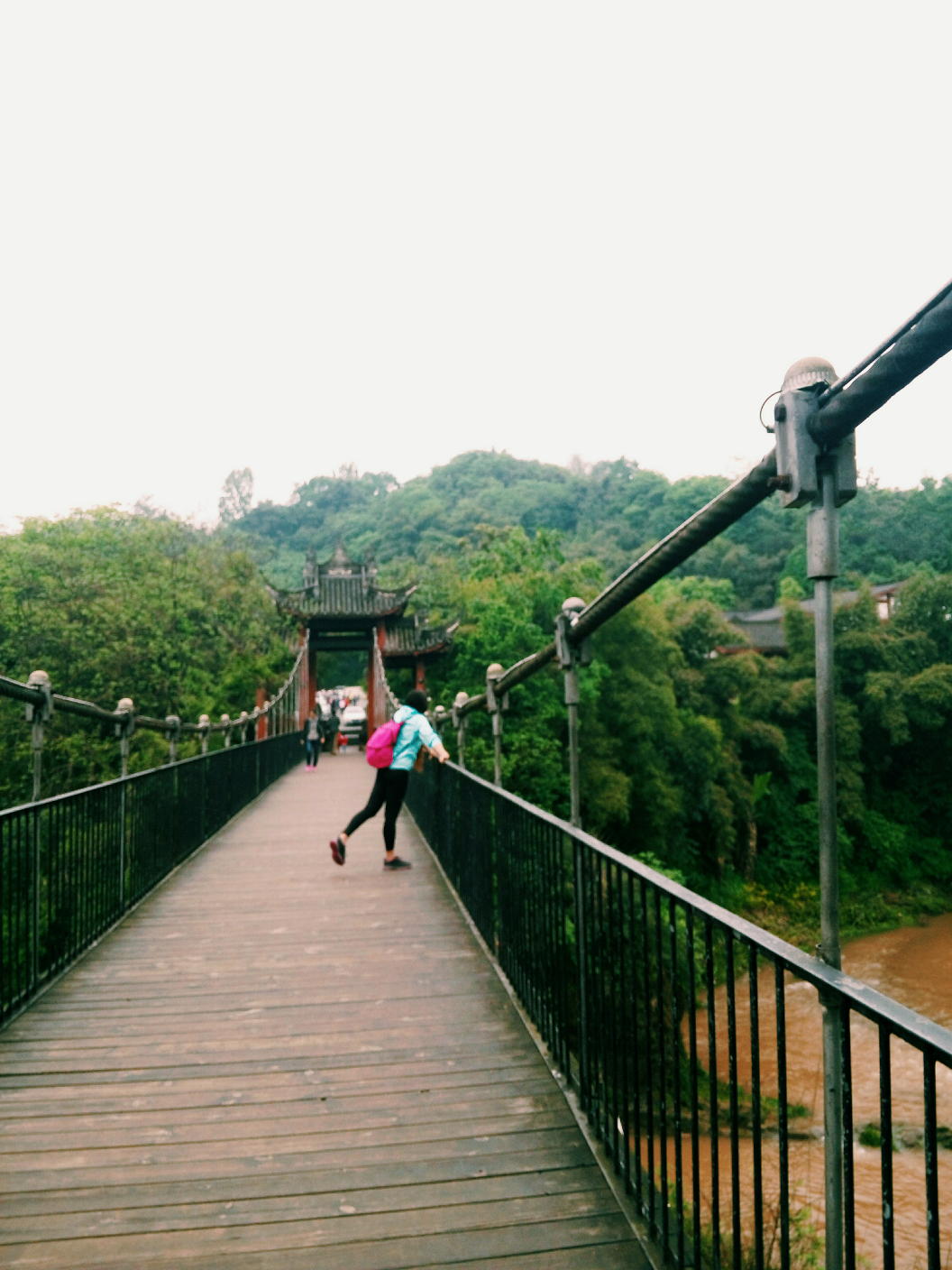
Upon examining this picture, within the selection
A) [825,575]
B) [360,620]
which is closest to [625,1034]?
[825,575]

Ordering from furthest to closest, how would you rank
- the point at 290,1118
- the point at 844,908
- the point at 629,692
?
the point at 844,908, the point at 629,692, the point at 290,1118

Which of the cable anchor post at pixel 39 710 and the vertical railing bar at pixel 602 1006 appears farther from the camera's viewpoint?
the cable anchor post at pixel 39 710

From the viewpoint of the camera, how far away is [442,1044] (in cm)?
317

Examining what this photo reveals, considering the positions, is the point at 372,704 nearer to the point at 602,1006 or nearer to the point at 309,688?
the point at 309,688

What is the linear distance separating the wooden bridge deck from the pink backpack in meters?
1.52

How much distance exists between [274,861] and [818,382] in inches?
246

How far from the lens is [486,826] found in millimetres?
4375

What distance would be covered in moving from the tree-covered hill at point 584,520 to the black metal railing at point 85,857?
22871mm

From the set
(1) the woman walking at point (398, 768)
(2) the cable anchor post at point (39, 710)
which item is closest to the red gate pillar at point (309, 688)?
(1) the woman walking at point (398, 768)

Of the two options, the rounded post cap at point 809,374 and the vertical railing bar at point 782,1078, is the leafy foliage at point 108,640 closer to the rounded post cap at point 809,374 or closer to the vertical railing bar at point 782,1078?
the vertical railing bar at point 782,1078

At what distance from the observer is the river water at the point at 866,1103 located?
7.81 m

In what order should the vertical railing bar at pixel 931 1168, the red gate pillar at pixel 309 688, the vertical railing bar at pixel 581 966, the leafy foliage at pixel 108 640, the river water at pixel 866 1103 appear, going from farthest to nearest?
the red gate pillar at pixel 309 688 < the leafy foliage at pixel 108 640 < the river water at pixel 866 1103 < the vertical railing bar at pixel 581 966 < the vertical railing bar at pixel 931 1168

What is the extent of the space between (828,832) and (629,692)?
20310 millimetres

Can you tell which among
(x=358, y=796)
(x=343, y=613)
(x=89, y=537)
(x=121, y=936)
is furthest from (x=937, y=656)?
(x=121, y=936)
